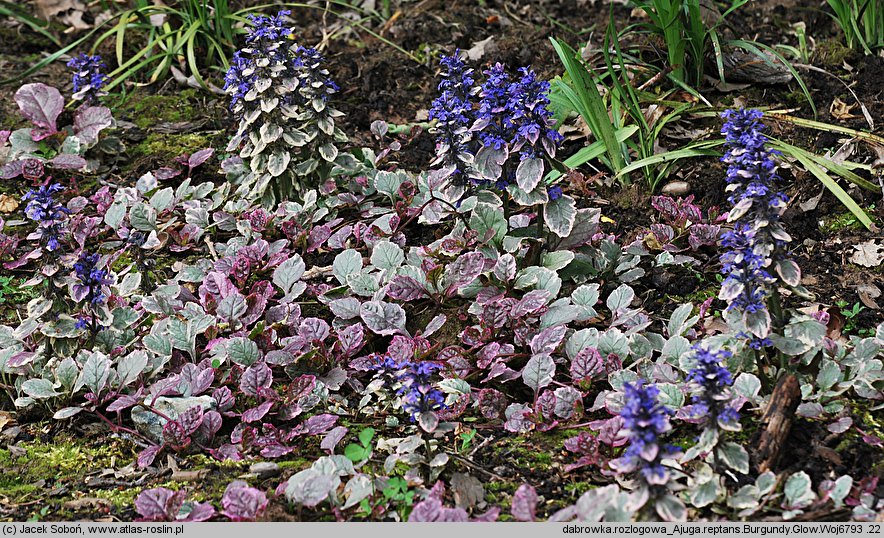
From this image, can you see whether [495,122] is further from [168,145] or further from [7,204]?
[7,204]

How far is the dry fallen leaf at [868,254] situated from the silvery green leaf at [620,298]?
1060 millimetres

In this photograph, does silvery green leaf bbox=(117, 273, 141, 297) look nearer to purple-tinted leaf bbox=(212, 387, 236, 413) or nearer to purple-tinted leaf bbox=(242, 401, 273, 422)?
purple-tinted leaf bbox=(212, 387, 236, 413)

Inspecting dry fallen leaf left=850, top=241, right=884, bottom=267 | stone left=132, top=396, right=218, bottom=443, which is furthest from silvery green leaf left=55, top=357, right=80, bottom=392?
dry fallen leaf left=850, top=241, right=884, bottom=267

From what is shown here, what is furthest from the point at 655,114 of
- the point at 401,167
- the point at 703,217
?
the point at 401,167

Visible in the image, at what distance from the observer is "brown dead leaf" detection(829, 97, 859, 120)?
4.47 m

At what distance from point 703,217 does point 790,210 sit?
1.27 feet

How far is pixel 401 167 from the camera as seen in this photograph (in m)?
4.68

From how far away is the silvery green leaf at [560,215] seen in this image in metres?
3.40

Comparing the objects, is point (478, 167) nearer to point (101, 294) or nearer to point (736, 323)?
point (736, 323)

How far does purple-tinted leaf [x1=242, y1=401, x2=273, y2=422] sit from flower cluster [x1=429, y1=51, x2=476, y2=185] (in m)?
1.21

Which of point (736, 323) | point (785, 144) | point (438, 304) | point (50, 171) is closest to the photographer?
point (736, 323)

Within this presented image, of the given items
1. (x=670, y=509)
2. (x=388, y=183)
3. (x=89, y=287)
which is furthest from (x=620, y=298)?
(x=89, y=287)

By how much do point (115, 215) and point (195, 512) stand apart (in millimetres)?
1991

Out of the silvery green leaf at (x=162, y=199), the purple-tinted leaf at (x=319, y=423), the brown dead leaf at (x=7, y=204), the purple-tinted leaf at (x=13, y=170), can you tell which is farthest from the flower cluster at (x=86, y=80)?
the purple-tinted leaf at (x=319, y=423)
